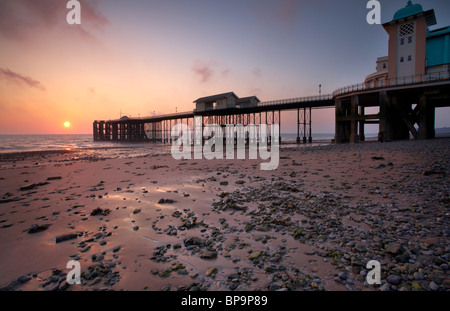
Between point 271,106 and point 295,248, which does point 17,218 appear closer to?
point 295,248

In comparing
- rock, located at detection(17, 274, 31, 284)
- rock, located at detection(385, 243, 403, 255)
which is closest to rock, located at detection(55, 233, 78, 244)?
rock, located at detection(17, 274, 31, 284)

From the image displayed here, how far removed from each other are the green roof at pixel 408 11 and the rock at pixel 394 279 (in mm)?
36321

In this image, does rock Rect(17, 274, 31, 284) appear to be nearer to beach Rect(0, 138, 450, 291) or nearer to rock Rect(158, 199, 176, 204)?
beach Rect(0, 138, 450, 291)

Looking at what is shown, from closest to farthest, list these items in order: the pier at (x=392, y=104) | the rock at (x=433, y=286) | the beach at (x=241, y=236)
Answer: the rock at (x=433, y=286)
the beach at (x=241, y=236)
the pier at (x=392, y=104)

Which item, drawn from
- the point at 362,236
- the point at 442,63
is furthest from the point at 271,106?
the point at 362,236

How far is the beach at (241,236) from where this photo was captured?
2.95 metres

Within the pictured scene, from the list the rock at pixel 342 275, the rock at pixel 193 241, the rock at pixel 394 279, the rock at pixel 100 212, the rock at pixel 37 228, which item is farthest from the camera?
the rock at pixel 100 212

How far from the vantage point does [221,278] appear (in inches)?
119

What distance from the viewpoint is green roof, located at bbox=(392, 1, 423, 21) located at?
25345 millimetres

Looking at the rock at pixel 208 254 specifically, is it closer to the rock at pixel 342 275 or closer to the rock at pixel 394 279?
the rock at pixel 342 275

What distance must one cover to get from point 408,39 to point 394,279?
3556 centimetres

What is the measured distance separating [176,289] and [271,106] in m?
40.2

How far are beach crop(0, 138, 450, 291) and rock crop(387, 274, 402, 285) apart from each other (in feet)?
0.04

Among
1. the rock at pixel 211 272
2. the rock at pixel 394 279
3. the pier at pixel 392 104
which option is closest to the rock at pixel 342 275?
the rock at pixel 394 279
